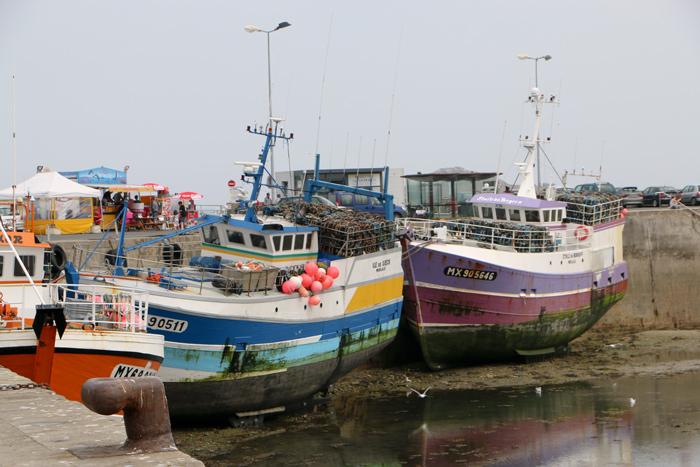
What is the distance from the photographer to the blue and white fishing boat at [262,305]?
Answer: 1385 cm

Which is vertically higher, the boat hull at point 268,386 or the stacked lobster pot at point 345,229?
the stacked lobster pot at point 345,229

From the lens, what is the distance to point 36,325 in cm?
1027

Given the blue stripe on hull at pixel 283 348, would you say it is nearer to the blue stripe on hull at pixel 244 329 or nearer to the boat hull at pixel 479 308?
the blue stripe on hull at pixel 244 329

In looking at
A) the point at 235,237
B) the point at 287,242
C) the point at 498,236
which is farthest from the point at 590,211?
the point at 235,237

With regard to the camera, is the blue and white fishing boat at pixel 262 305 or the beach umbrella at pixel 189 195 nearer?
the blue and white fishing boat at pixel 262 305

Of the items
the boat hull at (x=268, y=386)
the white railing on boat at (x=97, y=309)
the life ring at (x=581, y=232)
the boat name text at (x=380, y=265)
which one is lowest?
the boat hull at (x=268, y=386)

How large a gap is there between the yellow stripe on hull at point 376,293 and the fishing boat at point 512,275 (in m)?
1.22

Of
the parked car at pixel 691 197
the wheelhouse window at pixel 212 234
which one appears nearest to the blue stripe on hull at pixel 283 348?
the wheelhouse window at pixel 212 234

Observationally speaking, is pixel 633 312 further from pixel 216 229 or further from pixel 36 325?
pixel 36 325

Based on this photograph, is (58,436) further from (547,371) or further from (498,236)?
(547,371)

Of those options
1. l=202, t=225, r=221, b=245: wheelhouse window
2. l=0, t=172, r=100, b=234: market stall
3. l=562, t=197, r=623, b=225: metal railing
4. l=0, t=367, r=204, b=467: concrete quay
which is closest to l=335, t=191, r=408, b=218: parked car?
l=562, t=197, r=623, b=225: metal railing

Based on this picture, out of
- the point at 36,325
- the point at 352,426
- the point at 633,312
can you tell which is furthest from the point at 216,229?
the point at 633,312

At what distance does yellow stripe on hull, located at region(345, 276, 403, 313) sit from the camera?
1741 cm

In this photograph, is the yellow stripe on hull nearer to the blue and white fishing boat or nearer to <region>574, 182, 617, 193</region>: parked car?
the blue and white fishing boat
